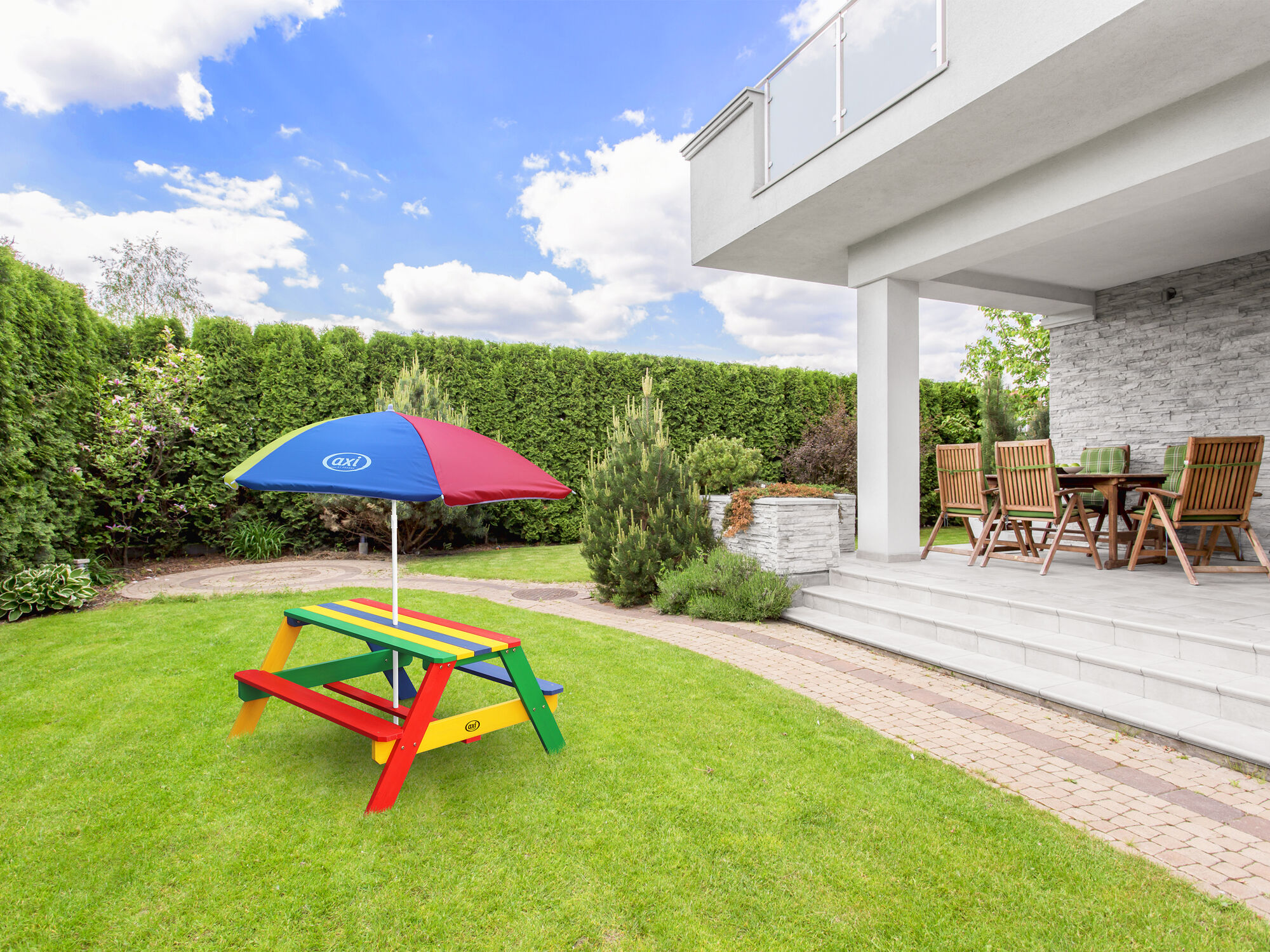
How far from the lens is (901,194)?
6043 millimetres

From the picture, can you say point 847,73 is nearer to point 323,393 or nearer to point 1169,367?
point 1169,367

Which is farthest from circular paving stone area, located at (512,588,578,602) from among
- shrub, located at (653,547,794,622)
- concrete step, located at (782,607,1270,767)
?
concrete step, located at (782,607,1270,767)

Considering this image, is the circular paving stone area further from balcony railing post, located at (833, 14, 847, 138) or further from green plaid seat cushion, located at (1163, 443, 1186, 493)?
green plaid seat cushion, located at (1163, 443, 1186, 493)

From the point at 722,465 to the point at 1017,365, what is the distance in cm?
1010

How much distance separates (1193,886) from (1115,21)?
434 cm

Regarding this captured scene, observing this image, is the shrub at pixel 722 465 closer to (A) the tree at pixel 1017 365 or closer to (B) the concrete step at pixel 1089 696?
(B) the concrete step at pixel 1089 696

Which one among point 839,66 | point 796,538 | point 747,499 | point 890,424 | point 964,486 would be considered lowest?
point 796,538

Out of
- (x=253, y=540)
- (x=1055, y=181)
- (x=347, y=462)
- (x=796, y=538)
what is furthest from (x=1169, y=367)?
(x=253, y=540)

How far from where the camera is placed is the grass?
28.4 ft

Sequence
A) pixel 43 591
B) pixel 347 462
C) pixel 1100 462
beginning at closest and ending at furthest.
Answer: pixel 347 462
pixel 43 591
pixel 1100 462

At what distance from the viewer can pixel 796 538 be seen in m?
6.68

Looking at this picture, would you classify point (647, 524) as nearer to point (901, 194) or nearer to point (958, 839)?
point (901, 194)

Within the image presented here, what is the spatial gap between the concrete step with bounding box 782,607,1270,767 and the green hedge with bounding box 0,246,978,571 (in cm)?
715

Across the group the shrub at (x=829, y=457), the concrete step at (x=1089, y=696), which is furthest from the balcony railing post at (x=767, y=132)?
the shrub at (x=829, y=457)
